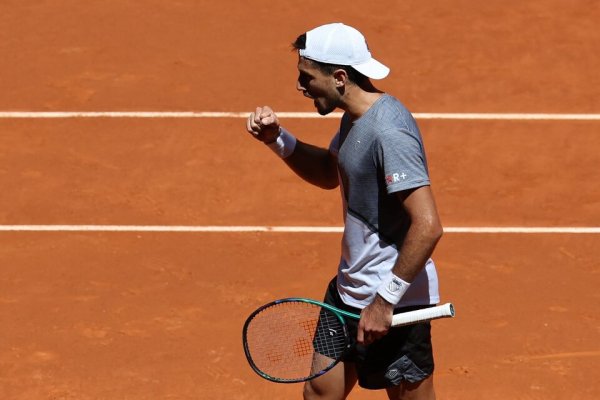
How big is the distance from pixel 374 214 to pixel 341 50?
741 mm

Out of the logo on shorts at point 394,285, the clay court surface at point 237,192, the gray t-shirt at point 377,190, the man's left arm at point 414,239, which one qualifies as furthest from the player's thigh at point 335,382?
the clay court surface at point 237,192

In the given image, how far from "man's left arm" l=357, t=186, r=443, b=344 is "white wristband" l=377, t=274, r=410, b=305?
0.02 metres

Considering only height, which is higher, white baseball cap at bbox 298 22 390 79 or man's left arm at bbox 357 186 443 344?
white baseball cap at bbox 298 22 390 79

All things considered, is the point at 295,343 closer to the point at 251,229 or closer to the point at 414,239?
the point at 414,239

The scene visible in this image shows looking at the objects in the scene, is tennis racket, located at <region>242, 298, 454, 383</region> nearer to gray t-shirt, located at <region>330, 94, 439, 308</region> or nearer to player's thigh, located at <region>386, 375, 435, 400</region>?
gray t-shirt, located at <region>330, 94, 439, 308</region>

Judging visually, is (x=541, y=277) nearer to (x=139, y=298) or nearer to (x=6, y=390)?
(x=139, y=298)

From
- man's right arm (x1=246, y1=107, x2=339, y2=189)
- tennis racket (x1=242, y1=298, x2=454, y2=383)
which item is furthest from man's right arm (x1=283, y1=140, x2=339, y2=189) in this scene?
tennis racket (x1=242, y1=298, x2=454, y2=383)

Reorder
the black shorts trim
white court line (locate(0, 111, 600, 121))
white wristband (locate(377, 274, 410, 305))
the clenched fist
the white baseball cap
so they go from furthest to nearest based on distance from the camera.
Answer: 1. white court line (locate(0, 111, 600, 121))
2. the clenched fist
3. the black shorts trim
4. the white baseball cap
5. white wristband (locate(377, 274, 410, 305))

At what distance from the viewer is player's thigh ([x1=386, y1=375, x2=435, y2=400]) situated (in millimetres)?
5699

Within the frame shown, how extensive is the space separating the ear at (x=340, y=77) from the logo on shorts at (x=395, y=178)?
0.51 m

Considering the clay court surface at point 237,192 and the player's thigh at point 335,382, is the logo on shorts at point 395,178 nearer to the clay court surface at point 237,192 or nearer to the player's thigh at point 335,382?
the player's thigh at point 335,382

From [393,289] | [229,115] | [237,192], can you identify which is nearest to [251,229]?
[237,192]

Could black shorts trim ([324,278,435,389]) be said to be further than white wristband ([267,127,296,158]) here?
No

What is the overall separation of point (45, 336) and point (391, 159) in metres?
4.05
